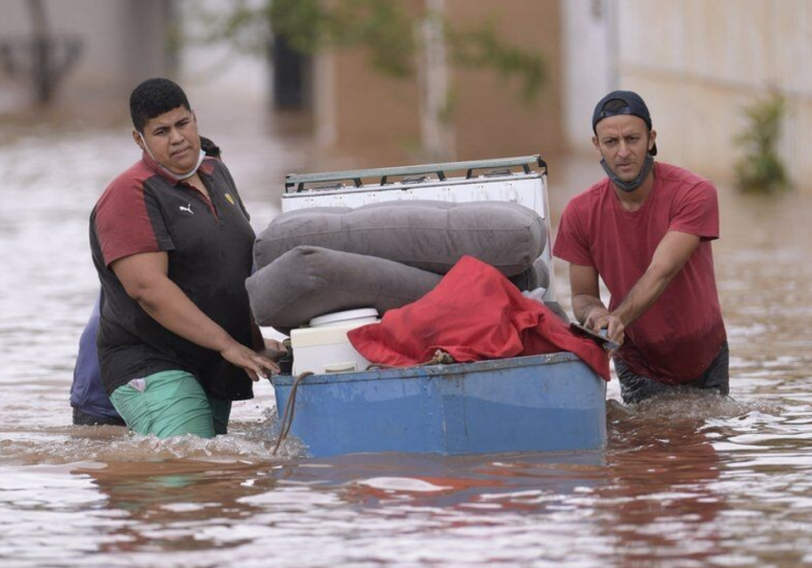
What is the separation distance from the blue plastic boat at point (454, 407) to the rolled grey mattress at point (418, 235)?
49 centimetres

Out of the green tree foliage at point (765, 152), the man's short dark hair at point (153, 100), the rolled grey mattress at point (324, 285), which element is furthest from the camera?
the green tree foliage at point (765, 152)

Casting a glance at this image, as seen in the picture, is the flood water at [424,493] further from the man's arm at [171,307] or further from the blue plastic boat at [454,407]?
the man's arm at [171,307]

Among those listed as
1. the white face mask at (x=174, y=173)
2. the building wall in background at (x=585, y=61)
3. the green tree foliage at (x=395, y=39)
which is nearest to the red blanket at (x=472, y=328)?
the white face mask at (x=174, y=173)

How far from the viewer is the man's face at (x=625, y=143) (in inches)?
265

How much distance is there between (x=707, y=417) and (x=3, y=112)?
1344 inches

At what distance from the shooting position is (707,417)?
23.6 ft

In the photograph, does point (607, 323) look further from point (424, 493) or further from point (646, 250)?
point (424, 493)

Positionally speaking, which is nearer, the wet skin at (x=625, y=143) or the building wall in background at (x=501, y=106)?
the wet skin at (x=625, y=143)

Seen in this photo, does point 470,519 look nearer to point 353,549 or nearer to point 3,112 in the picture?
point 353,549

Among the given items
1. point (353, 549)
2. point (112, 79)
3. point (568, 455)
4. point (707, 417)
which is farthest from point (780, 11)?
point (112, 79)

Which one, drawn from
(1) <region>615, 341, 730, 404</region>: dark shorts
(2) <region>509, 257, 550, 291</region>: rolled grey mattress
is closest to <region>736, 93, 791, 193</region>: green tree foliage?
(1) <region>615, 341, 730, 404</region>: dark shorts

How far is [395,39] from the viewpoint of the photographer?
2669 centimetres

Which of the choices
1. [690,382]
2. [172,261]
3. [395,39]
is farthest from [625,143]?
[395,39]

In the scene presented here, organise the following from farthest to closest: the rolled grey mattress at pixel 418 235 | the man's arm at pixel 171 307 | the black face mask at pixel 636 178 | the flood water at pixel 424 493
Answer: the black face mask at pixel 636 178 < the man's arm at pixel 171 307 < the rolled grey mattress at pixel 418 235 < the flood water at pixel 424 493
